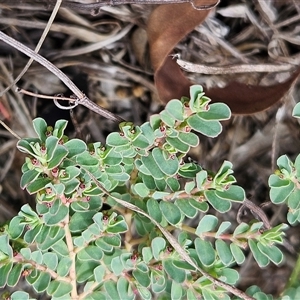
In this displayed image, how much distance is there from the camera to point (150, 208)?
0.98 metres

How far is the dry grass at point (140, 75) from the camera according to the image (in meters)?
1.25

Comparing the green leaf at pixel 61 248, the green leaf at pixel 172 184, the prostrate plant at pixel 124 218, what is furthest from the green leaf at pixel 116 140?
the green leaf at pixel 61 248

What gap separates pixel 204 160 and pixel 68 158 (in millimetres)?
487

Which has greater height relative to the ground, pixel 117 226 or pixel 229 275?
pixel 117 226

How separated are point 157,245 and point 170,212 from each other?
7 cm

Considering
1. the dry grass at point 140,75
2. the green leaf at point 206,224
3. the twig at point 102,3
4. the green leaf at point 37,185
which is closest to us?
the green leaf at point 37,185

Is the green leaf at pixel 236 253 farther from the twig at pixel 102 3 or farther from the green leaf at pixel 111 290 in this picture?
the twig at pixel 102 3

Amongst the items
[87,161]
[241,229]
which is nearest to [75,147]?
[87,161]

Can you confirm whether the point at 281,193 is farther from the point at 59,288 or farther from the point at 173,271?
the point at 59,288

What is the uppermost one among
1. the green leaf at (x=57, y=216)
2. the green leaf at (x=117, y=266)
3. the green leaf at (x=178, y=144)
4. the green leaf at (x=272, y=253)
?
the green leaf at (x=178, y=144)

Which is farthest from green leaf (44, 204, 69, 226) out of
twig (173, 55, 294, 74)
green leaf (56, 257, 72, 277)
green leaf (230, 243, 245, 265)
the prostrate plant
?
twig (173, 55, 294, 74)

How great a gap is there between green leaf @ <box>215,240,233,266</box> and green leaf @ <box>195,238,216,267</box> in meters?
0.01

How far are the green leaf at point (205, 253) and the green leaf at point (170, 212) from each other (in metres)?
0.07

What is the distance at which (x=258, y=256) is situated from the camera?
38.6 inches
